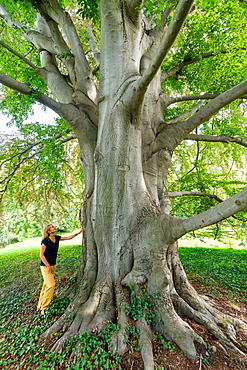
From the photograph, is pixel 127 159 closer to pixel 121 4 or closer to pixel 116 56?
pixel 116 56

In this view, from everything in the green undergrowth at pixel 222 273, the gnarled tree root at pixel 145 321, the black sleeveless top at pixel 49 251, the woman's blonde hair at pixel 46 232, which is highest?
the woman's blonde hair at pixel 46 232

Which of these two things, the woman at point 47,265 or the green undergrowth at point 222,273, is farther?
the green undergrowth at point 222,273

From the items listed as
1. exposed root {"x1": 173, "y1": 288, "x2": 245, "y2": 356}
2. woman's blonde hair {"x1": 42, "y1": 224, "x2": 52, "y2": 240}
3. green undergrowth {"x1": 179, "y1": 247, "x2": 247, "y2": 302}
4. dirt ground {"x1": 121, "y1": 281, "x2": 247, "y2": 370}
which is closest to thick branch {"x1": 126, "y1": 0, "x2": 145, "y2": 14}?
woman's blonde hair {"x1": 42, "y1": 224, "x2": 52, "y2": 240}

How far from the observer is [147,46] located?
14.5 feet

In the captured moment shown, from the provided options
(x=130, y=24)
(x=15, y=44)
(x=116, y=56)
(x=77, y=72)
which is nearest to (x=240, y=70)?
(x=130, y=24)

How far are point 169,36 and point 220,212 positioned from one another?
1.65 m

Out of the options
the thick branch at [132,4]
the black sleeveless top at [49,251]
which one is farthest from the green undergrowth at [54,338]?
the thick branch at [132,4]

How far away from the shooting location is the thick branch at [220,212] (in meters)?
1.80

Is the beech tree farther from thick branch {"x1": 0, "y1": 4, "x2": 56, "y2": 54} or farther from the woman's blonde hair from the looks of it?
the woman's blonde hair

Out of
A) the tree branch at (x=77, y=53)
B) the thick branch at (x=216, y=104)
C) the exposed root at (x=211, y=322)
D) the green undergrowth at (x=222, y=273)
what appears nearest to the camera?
the exposed root at (x=211, y=322)

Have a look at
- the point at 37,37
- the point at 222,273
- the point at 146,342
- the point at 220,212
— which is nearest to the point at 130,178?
the point at 220,212

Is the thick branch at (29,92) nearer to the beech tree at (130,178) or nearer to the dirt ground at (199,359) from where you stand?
the beech tree at (130,178)

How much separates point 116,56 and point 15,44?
3.55 metres

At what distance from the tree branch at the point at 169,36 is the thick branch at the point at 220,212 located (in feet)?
4.93
